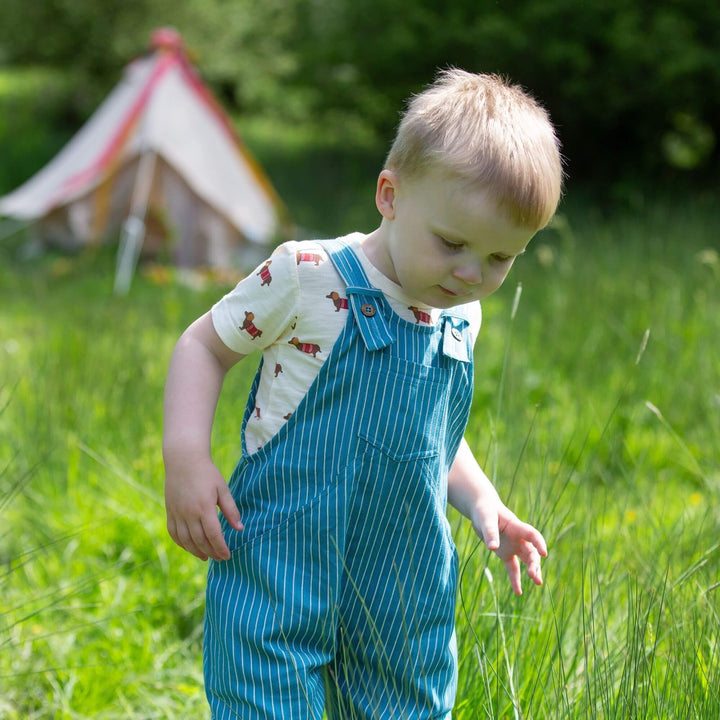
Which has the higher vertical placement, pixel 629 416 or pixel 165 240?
pixel 629 416

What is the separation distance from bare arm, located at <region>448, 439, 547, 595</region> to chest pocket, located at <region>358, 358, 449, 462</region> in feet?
0.65

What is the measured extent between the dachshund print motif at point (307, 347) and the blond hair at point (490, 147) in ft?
0.93

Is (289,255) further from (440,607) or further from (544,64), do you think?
(544,64)

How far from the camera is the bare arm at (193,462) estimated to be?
1.47m

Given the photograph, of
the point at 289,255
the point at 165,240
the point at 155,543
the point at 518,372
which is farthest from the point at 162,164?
the point at 289,255

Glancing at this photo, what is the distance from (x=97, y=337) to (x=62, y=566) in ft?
4.78

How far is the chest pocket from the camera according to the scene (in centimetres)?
146

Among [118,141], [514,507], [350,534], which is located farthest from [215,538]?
[118,141]

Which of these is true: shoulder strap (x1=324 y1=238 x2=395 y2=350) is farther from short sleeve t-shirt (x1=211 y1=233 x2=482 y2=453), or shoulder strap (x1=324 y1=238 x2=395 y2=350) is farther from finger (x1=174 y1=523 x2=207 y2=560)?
finger (x1=174 y1=523 x2=207 y2=560)

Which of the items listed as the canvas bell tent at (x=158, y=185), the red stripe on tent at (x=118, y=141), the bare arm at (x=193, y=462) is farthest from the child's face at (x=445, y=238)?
the red stripe on tent at (x=118, y=141)

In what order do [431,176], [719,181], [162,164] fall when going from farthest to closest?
[719,181] < [162,164] < [431,176]

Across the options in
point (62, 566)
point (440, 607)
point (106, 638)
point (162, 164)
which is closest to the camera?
point (440, 607)

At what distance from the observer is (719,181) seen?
986cm

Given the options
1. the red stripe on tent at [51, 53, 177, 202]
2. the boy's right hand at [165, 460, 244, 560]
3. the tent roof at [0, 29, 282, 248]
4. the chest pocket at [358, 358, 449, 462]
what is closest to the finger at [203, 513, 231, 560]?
the boy's right hand at [165, 460, 244, 560]
